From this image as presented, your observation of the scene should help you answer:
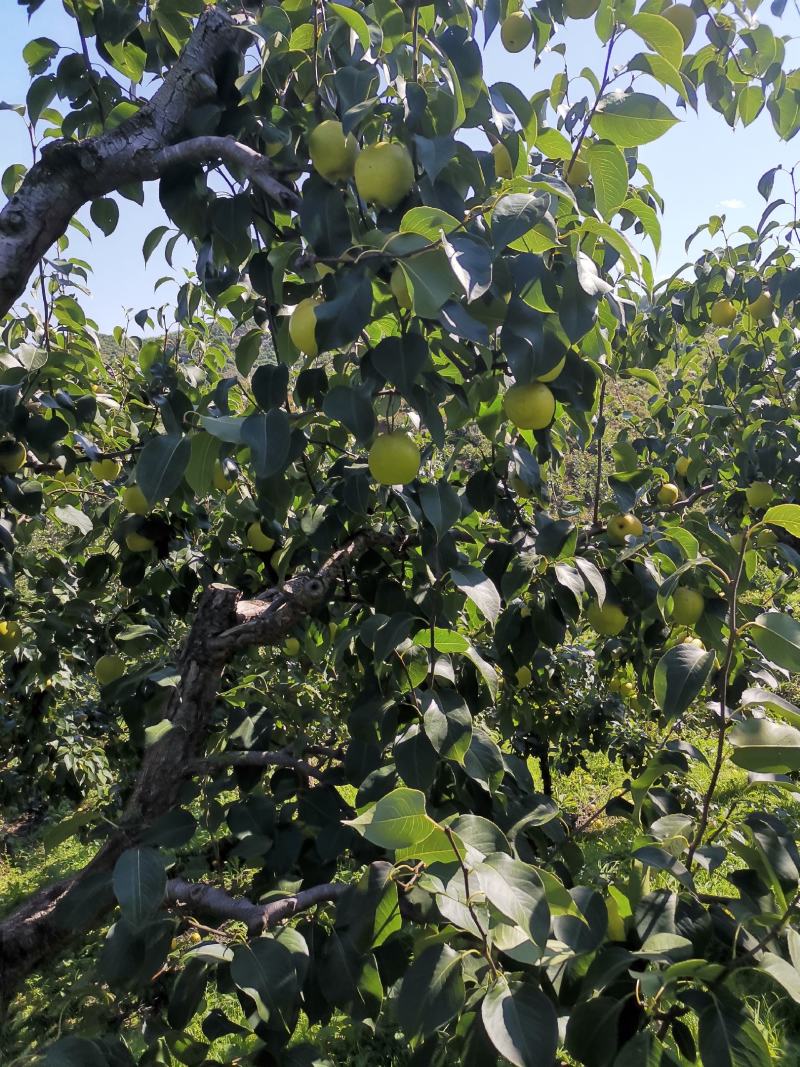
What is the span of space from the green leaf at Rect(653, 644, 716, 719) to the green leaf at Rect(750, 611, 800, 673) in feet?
0.21

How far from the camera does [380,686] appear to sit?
1276 mm

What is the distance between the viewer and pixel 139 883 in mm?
934

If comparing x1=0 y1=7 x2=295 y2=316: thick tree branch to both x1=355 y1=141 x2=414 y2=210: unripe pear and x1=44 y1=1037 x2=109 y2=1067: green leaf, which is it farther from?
x1=44 y1=1037 x2=109 y2=1067: green leaf

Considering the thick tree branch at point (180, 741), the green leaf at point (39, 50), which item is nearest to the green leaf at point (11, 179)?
the green leaf at point (39, 50)

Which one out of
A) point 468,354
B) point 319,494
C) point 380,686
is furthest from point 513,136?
point 380,686

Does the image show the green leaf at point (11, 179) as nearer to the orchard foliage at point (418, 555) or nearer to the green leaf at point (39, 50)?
the orchard foliage at point (418, 555)

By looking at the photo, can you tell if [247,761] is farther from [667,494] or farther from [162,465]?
[667,494]

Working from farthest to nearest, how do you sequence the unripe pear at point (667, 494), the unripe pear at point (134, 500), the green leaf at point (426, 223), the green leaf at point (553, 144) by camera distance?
the unripe pear at point (667, 494)
the unripe pear at point (134, 500)
the green leaf at point (553, 144)
the green leaf at point (426, 223)

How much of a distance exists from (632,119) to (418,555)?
79cm

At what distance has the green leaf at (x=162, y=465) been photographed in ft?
2.99

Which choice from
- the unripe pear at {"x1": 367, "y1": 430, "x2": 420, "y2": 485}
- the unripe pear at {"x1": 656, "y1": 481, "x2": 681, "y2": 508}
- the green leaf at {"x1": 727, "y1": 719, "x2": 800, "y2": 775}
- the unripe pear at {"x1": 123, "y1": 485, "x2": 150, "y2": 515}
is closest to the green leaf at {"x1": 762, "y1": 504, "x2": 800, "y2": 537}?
the green leaf at {"x1": 727, "y1": 719, "x2": 800, "y2": 775}

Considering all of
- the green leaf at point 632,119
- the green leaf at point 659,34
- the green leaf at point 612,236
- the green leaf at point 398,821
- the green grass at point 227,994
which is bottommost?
the green grass at point 227,994

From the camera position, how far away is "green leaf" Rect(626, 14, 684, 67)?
0.89 m

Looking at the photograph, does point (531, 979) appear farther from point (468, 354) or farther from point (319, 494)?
point (319, 494)
